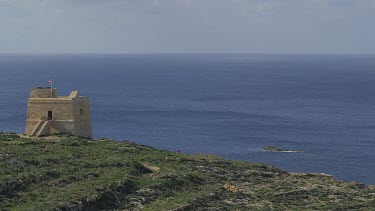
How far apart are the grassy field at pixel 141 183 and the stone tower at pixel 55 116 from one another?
370 cm

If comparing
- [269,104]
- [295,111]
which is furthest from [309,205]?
[269,104]

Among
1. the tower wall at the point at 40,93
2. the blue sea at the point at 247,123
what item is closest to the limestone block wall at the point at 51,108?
the tower wall at the point at 40,93

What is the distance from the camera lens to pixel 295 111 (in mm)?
143375

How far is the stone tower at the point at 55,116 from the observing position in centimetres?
5381

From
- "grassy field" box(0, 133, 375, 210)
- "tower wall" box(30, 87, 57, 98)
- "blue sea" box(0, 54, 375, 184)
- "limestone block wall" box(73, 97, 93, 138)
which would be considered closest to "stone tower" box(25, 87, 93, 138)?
"limestone block wall" box(73, 97, 93, 138)

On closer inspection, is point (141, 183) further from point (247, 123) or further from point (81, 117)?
point (247, 123)

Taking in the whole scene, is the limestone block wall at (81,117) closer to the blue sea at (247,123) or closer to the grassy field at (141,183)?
the grassy field at (141,183)

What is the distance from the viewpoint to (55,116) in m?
54.1

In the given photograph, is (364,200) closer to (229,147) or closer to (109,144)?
(109,144)

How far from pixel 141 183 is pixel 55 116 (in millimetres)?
20349

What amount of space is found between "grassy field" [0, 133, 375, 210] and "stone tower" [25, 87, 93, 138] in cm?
370

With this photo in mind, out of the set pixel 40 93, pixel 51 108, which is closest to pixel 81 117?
pixel 51 108

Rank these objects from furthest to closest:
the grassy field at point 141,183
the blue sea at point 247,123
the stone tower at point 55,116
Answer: the blue sea at point 247,123, the stone tower at point 55,116, the grassy field at point 141,183

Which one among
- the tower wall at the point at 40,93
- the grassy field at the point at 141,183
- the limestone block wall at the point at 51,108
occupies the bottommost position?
the grassy field at the point at 141,183
